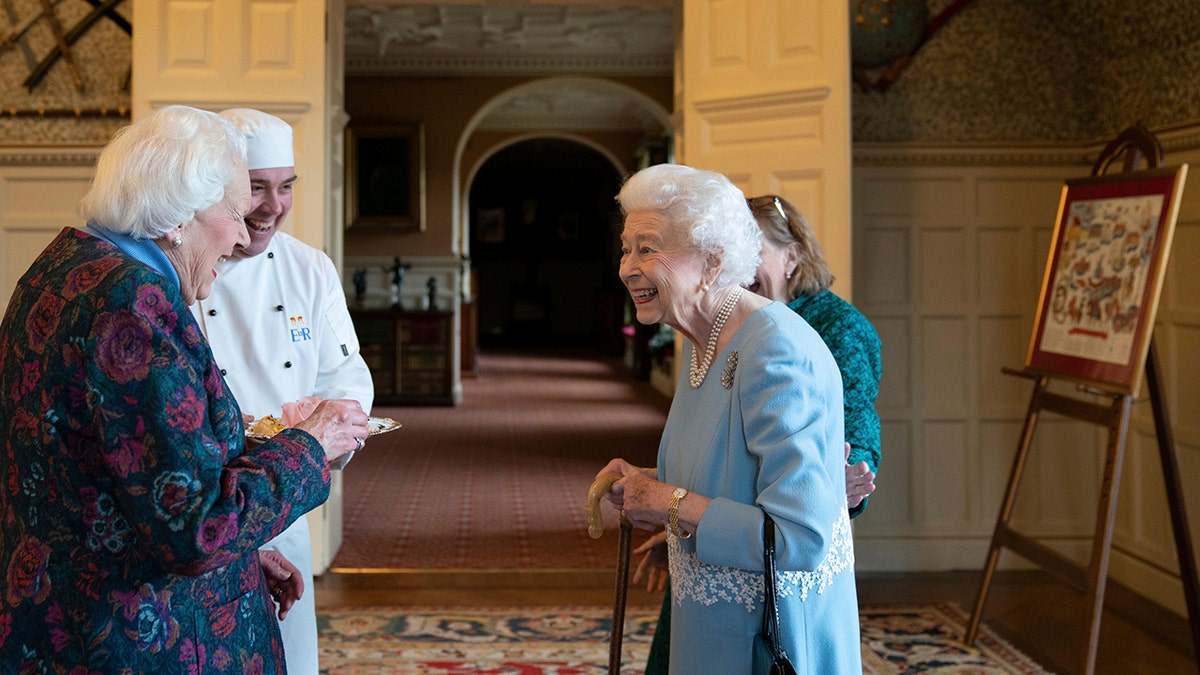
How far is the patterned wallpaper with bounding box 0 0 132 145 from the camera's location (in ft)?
17.0

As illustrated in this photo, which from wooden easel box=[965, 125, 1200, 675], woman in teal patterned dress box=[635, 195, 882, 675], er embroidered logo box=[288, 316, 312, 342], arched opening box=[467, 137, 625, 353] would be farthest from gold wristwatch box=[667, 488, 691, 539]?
arched opening box=[467, 137, 625, 353]

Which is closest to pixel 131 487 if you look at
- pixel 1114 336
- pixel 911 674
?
pixel 911 674

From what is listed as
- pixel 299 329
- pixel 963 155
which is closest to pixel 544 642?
pixel 299 329

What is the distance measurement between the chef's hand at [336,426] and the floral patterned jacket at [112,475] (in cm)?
14

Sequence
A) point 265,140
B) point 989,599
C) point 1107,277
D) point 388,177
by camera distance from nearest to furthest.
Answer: point 265,140
point 1107,277
point 989,599
point 388,177

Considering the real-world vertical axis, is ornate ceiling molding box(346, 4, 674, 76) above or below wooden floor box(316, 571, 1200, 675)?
above

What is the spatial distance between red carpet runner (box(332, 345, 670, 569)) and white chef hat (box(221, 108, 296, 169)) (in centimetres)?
311

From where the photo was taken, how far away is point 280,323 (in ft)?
8.33

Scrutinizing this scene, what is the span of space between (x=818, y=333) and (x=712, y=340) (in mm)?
539

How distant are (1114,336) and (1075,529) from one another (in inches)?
71.1

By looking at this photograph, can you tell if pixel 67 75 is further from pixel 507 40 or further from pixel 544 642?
pixel 507 40

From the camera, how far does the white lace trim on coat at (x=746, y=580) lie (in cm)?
187

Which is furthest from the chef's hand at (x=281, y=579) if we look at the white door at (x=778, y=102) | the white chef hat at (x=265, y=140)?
the white door at (x=778, y=102)

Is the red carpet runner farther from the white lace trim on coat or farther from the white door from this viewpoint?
the white lace trim on coat
